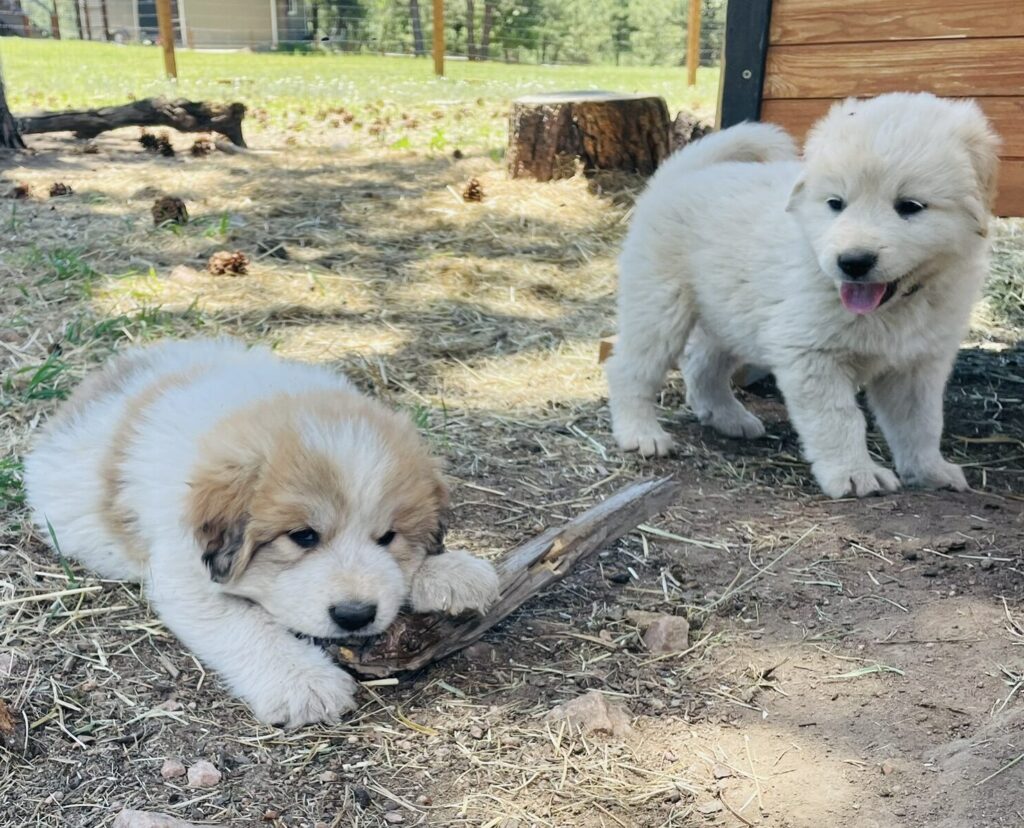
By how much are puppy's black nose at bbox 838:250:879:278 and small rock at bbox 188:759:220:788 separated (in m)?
2.56

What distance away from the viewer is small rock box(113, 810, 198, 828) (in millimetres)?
2047

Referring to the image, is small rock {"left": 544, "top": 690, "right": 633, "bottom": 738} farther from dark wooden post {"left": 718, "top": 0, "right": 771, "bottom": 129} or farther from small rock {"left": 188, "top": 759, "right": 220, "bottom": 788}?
dark wooden post {"left": 718, "top": 0, "right": 771, "bottom": 129}

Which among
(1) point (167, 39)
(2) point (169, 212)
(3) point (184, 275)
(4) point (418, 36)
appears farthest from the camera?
(4) point (418, 36)

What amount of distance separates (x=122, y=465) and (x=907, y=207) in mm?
2696

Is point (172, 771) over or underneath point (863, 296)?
underneath

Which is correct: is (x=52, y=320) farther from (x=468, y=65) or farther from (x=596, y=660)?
(x=468, y=65)

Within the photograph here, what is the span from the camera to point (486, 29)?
78.6ft

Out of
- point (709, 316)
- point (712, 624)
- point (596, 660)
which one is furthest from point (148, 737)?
point (709, 316)

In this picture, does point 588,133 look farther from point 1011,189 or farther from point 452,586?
point 452,586

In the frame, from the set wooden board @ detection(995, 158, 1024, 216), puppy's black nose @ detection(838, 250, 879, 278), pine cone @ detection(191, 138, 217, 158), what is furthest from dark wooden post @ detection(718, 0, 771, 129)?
pine cone @ detection(191, 138, 217, 158)

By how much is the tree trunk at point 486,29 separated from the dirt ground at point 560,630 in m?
19.1

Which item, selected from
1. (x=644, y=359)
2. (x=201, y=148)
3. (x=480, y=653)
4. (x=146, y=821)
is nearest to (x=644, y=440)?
(x=644, y=359)

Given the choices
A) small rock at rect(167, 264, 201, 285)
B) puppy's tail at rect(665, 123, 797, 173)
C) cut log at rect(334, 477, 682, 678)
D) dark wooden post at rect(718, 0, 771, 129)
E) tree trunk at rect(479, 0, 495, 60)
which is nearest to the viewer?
cut log at rect(334, 477, 682, 678)

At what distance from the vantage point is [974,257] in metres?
3.79
